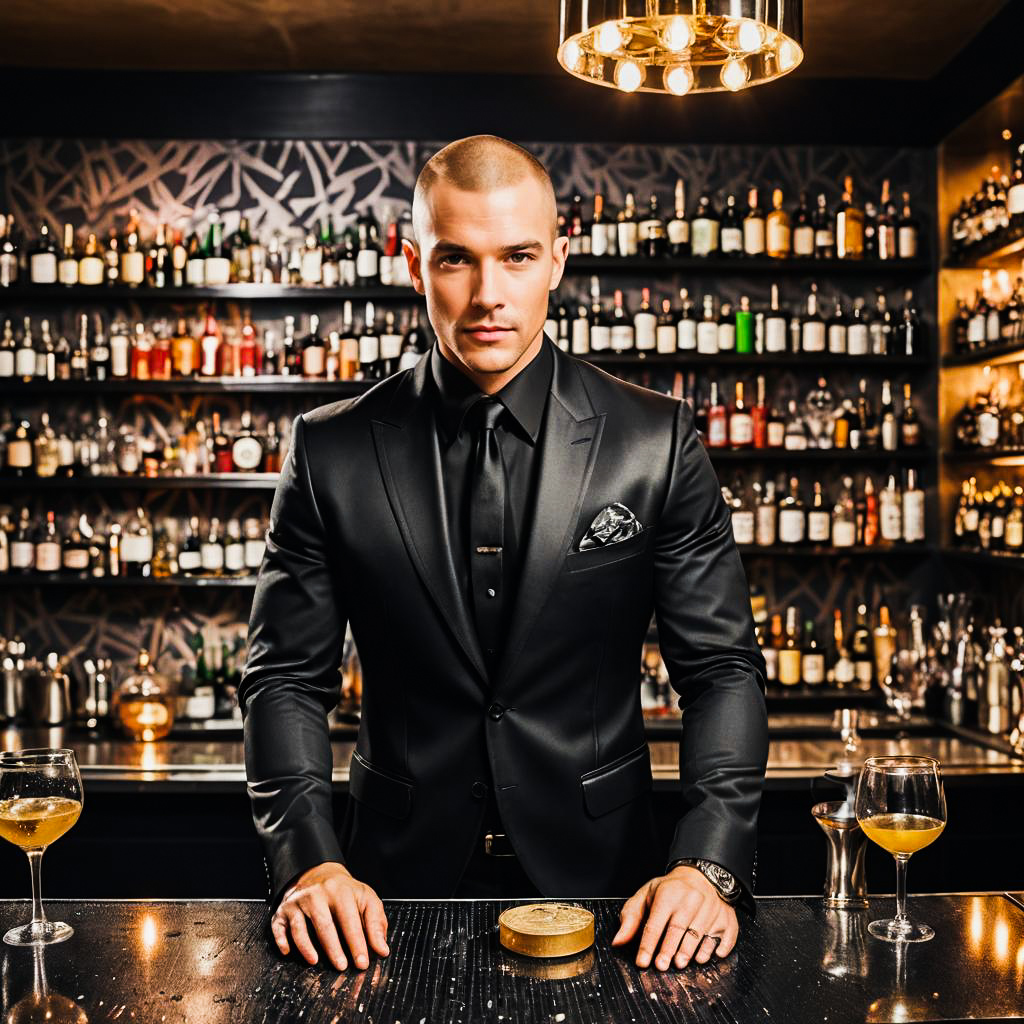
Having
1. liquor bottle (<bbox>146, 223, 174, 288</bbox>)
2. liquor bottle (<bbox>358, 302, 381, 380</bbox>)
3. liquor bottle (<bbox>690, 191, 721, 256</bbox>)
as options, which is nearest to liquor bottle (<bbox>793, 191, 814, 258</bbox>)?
liquor bottle (<bbox>690, 191, 721, 256</bbox>)

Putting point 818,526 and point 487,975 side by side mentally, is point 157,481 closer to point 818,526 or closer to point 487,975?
point 818,526

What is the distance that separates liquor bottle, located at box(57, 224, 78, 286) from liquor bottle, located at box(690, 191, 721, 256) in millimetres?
2212

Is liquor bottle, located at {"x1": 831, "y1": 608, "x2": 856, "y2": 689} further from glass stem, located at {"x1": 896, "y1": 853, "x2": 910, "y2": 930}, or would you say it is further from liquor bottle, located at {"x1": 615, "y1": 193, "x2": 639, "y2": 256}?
glass stem, located at {"x1": 896, "y1": 853, "x2": 910, "y2": 930}

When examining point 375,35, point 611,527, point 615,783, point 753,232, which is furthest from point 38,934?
point 753,232

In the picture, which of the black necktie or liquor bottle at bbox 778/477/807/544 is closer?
the black necktie

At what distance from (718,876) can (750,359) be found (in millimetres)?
3093

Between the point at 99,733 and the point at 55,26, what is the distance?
2343 millimetres

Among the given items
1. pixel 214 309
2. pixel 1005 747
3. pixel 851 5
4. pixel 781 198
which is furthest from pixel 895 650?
pixel 214 309

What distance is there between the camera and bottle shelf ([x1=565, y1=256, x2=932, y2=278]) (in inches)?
169

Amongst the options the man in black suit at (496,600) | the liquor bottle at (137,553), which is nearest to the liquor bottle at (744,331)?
the liquor bottle at (137,553)

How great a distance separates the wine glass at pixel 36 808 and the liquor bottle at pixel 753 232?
3.49 m

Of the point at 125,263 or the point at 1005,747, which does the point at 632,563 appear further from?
the point at 125,263

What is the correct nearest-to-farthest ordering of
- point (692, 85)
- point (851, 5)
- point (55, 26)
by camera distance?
point (692, 85) < point (851, 5) < point (55, 26)

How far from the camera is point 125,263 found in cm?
435
